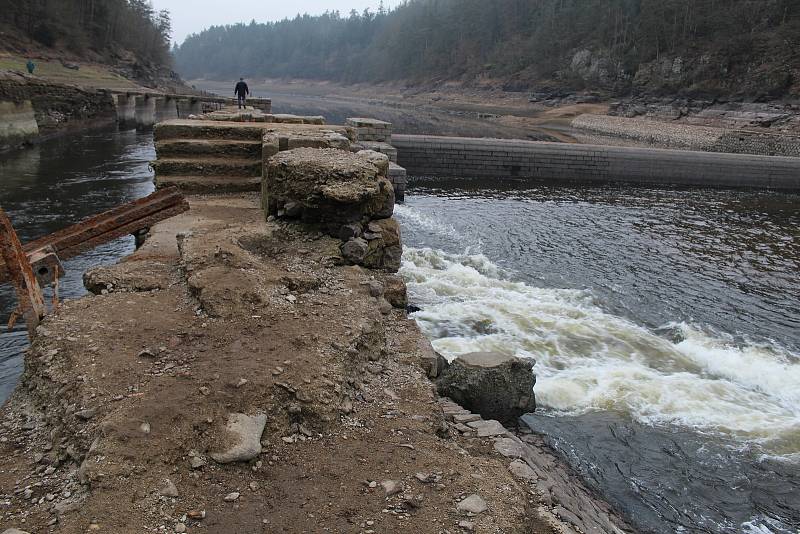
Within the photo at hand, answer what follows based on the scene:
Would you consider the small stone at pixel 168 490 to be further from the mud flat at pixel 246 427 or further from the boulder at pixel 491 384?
the boulder at pixel 491 384

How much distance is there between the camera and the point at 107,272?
554 centimetres

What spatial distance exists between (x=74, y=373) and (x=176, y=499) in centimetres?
137

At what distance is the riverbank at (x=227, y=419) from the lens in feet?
10.1

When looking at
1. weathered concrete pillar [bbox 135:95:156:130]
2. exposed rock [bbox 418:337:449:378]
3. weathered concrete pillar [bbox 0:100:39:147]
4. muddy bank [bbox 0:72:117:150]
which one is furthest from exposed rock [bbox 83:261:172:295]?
weathered concrete pillar [bbox 135:95:156:130]

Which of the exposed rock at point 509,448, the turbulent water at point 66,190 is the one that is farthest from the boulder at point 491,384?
the turbulent water at point 66,190

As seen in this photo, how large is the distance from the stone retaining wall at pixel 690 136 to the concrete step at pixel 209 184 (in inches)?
1326

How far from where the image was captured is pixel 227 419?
3.59m

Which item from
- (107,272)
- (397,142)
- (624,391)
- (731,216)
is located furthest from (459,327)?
(397,142)

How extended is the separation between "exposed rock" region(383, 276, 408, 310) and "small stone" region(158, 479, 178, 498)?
11.0ft

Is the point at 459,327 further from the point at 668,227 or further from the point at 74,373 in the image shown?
the point at 668,227

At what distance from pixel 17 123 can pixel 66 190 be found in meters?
10.3

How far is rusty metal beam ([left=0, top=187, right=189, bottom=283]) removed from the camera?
5.18 meters

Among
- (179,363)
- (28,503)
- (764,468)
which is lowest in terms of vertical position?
(764,468)

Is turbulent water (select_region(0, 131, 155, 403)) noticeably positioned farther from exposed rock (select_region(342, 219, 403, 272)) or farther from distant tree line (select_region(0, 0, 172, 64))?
distant tree line (select_region(0, 0, 172, 64))
